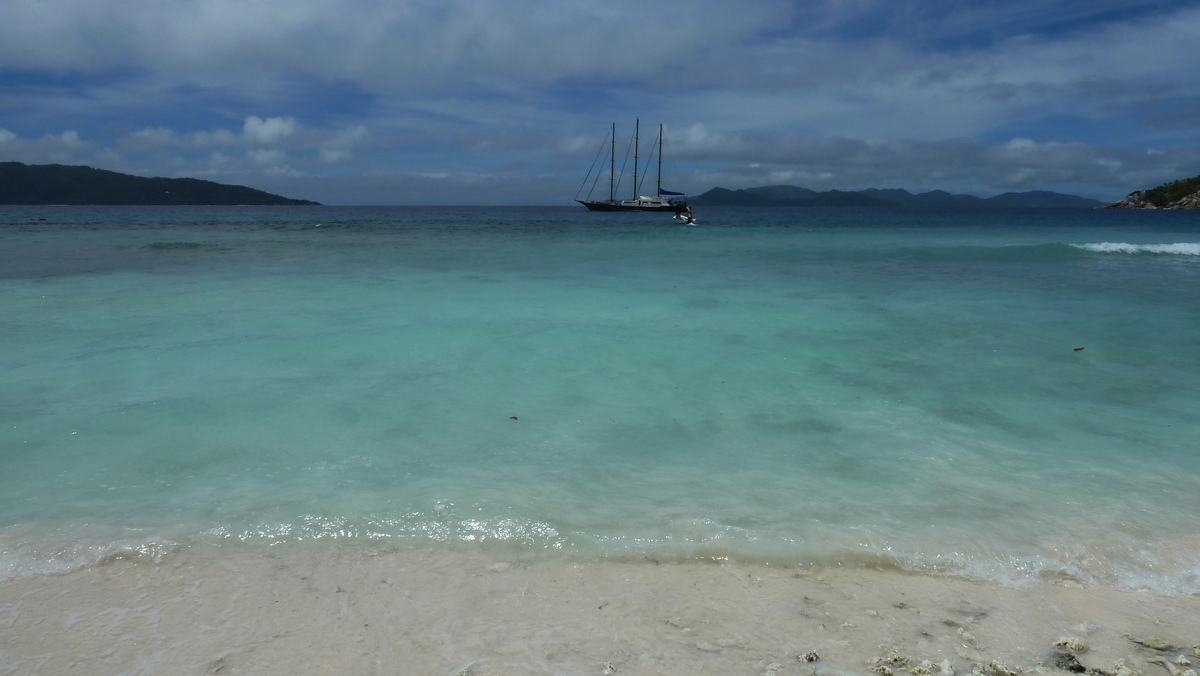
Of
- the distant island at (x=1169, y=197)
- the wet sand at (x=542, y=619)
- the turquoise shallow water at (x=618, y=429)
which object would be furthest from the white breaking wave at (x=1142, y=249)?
the distant island at (x=1169, y=197)

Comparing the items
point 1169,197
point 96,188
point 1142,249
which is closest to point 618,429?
point 1142,249

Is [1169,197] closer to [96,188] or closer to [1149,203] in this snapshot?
[1149,203]

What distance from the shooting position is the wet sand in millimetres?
2609

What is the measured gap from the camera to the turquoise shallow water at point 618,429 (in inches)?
143

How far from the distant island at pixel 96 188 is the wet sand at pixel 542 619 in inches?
6419

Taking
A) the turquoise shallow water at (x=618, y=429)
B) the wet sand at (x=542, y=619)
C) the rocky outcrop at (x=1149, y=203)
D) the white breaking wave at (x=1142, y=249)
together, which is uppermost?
the rocky outcrop at (x=1149, y=203)

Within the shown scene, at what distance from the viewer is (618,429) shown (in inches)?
209

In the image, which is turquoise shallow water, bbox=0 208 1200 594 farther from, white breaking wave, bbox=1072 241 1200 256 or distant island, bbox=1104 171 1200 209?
distant island, bbox=1104 171 1200 209

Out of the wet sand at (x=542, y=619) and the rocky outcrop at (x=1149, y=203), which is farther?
the rocky outcrop at (x=1149, y=203)

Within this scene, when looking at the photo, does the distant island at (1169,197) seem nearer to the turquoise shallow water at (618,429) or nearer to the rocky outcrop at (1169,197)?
the rocky outcrop at (1169,197)

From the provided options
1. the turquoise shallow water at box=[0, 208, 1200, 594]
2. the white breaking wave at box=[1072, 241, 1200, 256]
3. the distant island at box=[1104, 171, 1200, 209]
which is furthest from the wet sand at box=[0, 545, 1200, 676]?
the distant island at box=[1104, 171, 1200, 209]

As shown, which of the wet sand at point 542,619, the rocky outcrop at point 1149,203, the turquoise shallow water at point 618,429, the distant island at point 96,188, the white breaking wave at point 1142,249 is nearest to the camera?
the wet sand at point 542,619

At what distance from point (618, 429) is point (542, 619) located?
2.47m

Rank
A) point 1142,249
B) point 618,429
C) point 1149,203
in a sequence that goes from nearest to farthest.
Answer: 1. point 618,429
2. point 1142,249
3. point 1149,203
